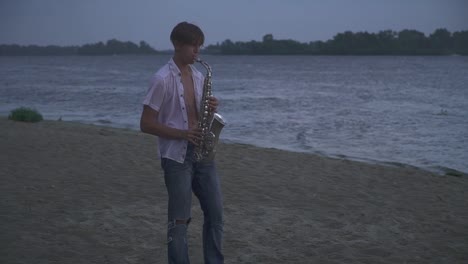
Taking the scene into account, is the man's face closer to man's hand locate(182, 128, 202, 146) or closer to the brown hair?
the brown hair

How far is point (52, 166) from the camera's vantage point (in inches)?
351

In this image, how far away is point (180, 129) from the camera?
384 cm

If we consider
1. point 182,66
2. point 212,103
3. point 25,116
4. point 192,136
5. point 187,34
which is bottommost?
point 25,116

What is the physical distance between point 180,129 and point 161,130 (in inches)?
5.2

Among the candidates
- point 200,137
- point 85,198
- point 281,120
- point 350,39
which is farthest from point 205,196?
point 350,39

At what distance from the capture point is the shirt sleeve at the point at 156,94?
3783mm

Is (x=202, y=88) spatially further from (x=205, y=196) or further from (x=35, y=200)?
(x=35, y=200)

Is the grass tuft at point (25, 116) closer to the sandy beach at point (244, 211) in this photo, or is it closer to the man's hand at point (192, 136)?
the sandy beach at point (244, 211)

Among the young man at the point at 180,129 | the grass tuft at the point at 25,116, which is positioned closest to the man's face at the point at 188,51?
the young man at the point at 180,129

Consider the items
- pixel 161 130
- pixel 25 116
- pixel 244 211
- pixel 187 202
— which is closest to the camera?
pixel 161 130

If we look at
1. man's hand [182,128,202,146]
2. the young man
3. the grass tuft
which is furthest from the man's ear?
the grass tuft

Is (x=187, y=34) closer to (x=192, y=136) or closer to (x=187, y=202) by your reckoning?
(x=192, y=136)

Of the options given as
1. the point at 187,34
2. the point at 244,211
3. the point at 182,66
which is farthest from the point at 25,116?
the point at 187,34

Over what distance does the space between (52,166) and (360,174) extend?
506 centimetres
